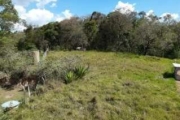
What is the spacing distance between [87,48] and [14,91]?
38.4 feet

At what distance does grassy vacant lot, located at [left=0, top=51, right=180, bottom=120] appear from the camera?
7.36m

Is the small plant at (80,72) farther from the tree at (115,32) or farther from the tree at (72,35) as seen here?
the tree at (72,35)

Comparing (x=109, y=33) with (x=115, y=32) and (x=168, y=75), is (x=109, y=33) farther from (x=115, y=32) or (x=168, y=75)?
(x=168, y=75)

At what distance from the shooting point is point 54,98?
8586 millimetres

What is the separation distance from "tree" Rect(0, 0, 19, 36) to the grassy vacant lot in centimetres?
854

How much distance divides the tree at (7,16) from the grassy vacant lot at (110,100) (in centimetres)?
854

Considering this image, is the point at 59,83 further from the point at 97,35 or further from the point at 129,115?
the point at 97,35

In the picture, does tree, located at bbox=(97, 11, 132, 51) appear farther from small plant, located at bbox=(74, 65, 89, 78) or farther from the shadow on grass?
small plant, located at bbox=(74, 65, 89, 78)

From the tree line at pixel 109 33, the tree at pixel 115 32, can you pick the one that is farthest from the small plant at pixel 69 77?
the tree at pixel 115 32

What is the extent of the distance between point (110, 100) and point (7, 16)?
36.2 feet

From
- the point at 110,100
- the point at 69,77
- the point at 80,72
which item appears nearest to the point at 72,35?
the point at 80,72

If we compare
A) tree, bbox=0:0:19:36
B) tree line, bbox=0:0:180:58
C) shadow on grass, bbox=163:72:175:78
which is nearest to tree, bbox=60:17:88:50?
tree line, bbox=0:0:180:58

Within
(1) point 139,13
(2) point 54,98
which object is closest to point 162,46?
(1) point 139,13

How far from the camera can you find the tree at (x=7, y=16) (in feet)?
54.4
